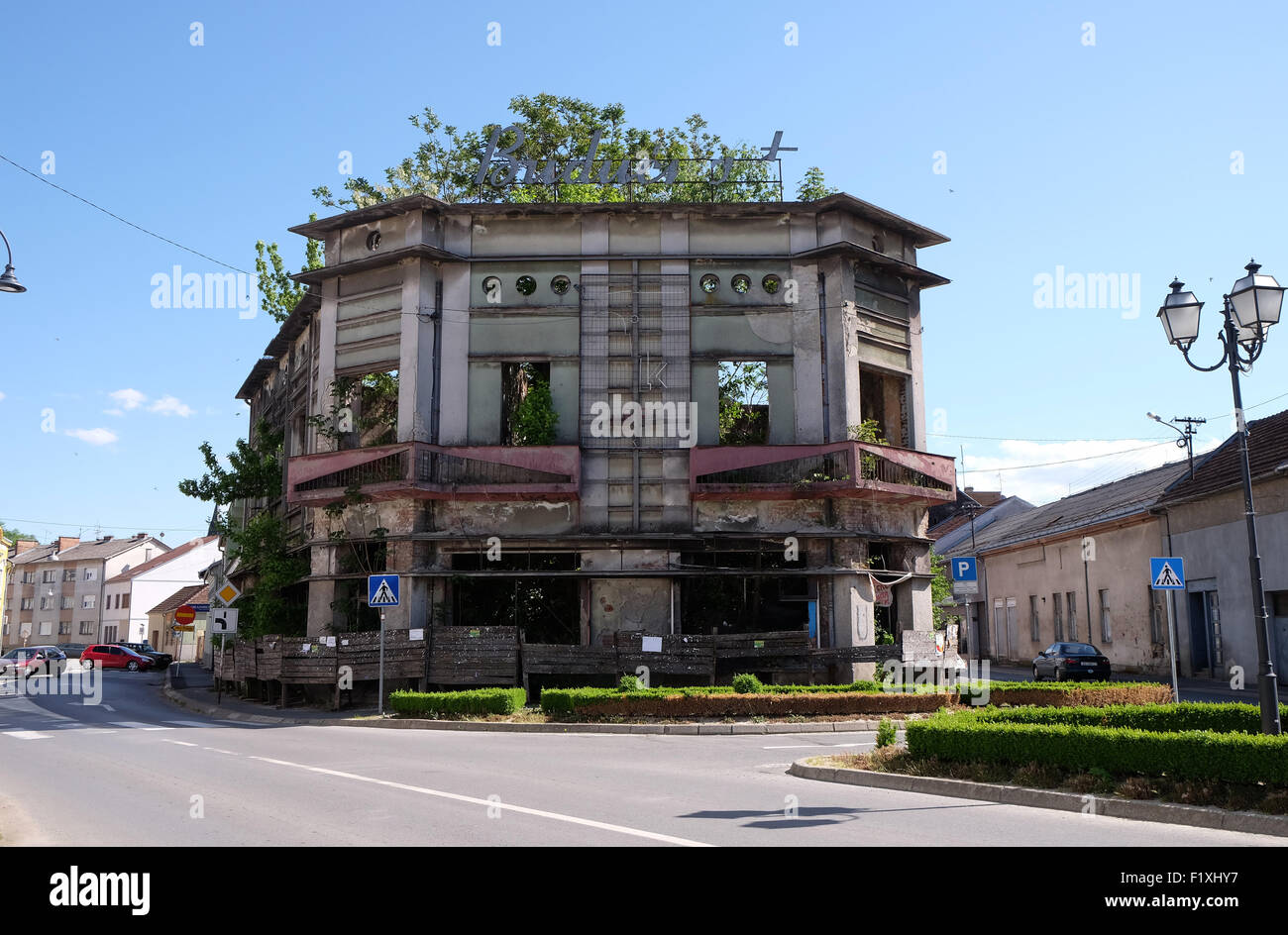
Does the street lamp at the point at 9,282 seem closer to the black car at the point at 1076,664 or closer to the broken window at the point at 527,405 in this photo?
the broken window at the point at 527,405

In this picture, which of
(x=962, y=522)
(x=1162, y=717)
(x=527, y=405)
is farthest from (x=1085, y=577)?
(x=1162, y=717)

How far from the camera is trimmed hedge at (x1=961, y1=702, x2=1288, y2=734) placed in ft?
42.0

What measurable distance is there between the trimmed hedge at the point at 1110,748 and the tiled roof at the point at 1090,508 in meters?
27.0

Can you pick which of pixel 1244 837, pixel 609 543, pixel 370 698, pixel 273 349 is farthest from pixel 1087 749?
pixel 273 349

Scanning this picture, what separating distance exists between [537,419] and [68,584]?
82296mm

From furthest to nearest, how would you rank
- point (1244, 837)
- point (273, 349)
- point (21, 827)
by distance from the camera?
1. point (273, 349)
2. point (21, 827)
3. point (1244, 837)

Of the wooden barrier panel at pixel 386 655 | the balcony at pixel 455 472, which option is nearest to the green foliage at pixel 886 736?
the wooden barrier panel at pixel 386 655

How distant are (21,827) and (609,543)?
56.4 feet

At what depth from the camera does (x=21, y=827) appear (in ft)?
30.1

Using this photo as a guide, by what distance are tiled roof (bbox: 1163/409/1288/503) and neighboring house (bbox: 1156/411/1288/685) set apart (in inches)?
1.5

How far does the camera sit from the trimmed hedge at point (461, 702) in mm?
20594

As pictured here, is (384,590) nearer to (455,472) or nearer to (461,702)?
(461,702)

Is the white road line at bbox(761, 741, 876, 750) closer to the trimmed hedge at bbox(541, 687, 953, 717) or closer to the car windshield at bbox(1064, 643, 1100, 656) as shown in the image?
the trimmed hedge at bbox(541, 687, 953, 717)
